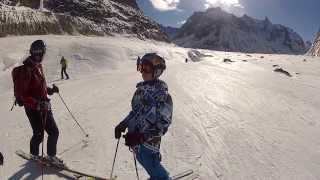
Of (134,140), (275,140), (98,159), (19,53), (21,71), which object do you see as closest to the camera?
(134,140)

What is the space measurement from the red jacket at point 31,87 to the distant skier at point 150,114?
211 cm

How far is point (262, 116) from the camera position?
12.2m

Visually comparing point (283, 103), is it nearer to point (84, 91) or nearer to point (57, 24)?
point (84, 91)

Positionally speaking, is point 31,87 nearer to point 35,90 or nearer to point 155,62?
point 35,90

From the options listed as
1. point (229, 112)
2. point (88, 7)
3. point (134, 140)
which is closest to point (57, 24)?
point (88, 7)

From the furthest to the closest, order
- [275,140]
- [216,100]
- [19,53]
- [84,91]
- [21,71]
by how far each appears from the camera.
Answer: [19,53], [84,91], [216,100], [275,140], [21,71]

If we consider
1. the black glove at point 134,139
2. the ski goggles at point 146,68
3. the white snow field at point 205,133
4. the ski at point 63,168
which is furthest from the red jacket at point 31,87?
the black glove at point 134,139

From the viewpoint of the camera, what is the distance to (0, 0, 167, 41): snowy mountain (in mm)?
72312

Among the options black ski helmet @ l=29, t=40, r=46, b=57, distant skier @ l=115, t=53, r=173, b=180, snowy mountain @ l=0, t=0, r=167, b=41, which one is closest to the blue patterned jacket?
distant skier @ l=115, t=53, r=173, b=180

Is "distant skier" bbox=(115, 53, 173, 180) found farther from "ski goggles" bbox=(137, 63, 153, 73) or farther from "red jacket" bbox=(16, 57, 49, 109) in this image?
"red jacket" bbox=(16, 57, 49, 109)

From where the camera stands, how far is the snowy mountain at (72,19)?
237 ft

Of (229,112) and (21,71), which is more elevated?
(21,71)

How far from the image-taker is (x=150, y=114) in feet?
16.3

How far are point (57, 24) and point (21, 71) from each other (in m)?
79.7
